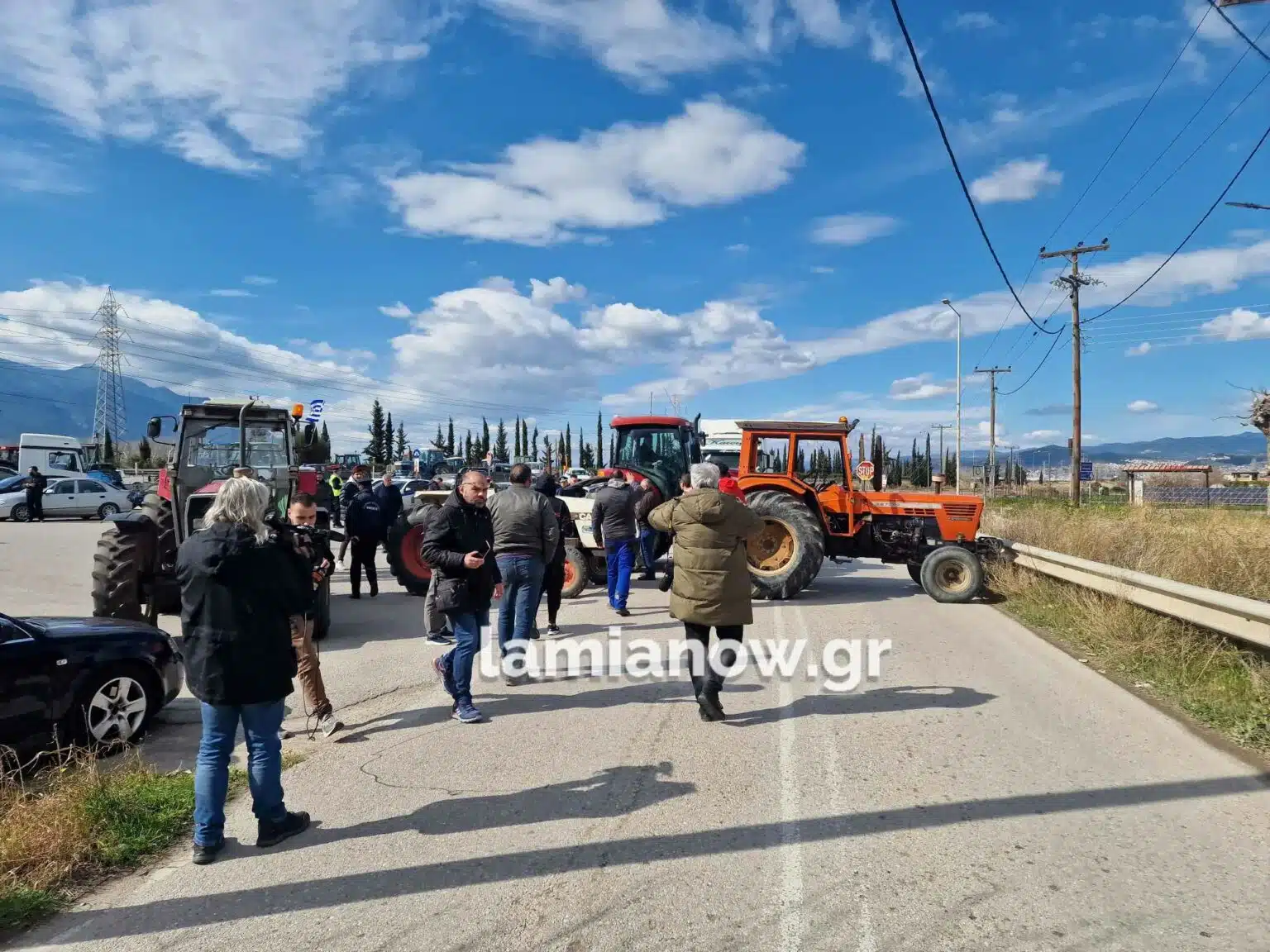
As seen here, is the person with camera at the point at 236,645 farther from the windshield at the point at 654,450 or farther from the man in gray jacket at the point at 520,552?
the windshield at the point at 654,450

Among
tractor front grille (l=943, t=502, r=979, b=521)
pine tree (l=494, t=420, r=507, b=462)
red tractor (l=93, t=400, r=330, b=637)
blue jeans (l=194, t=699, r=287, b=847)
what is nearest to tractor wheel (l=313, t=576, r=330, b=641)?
red tractor (l=93, t=400, r=330, b=637)

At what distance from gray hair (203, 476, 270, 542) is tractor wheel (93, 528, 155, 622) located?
520cm

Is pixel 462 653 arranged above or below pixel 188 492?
below

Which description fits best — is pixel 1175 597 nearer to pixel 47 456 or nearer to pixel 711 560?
pixel 711 560

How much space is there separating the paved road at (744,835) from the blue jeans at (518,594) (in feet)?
2.83

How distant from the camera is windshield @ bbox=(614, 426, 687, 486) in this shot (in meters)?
14.1

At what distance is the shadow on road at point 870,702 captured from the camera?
6.04 metres

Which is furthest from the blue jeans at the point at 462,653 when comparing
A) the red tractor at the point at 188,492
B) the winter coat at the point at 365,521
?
the winter coat at the point at 365,521

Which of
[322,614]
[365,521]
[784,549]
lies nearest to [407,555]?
[365,521]

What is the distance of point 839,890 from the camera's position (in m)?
3.50

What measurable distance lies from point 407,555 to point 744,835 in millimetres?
8701

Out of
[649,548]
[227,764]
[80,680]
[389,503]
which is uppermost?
[389,503]

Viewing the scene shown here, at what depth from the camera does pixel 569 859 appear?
380cm

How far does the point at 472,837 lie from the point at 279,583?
1.53 metres
